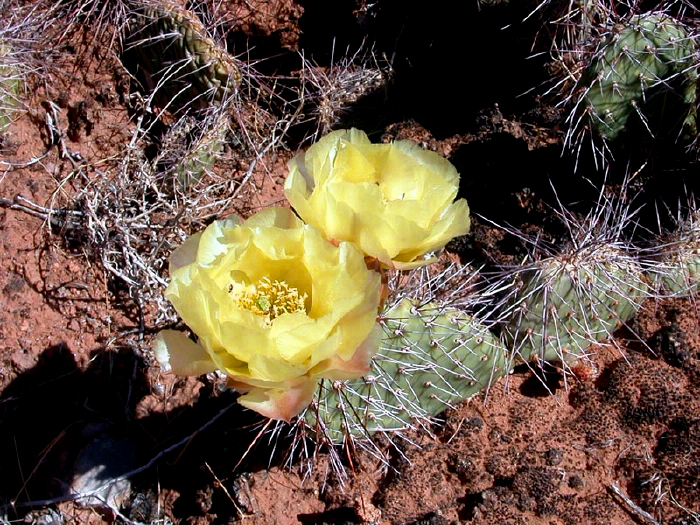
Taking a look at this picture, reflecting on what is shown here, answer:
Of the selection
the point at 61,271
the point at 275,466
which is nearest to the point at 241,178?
the point at 61,271

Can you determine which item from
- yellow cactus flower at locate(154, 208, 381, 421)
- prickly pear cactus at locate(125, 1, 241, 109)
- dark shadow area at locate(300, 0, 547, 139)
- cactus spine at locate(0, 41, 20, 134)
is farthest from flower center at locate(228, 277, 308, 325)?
cactus spine at locate(0, 41, 20, 134)

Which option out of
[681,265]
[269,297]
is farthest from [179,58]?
[681,265]

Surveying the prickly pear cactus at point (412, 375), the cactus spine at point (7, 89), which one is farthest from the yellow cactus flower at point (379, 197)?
the cactus spine at point (7, 89)

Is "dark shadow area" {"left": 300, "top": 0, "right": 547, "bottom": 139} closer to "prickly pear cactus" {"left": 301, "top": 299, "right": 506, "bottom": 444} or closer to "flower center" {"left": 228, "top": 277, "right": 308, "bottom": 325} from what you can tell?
"prickly pear cactus" {"left": 301, "top": 299, "right": 506, "bottom": 444}

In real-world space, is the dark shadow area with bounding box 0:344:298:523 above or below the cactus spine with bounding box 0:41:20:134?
below

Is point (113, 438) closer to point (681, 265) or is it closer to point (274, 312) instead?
point (274, 312)

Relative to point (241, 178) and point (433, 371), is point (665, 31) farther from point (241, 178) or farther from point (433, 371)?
point (241, 178)

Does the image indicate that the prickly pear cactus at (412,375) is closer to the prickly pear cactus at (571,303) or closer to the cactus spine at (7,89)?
the prickly pear cactus at (571,303)

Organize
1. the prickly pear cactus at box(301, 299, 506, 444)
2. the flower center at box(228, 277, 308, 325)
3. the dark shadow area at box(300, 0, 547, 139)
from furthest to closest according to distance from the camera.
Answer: the dark shadow area at box(300, 0, 547, 139), the prickly pear cactus at box(301, 299, 506, 444), the flower center at box(228, 277, 308, 325)
